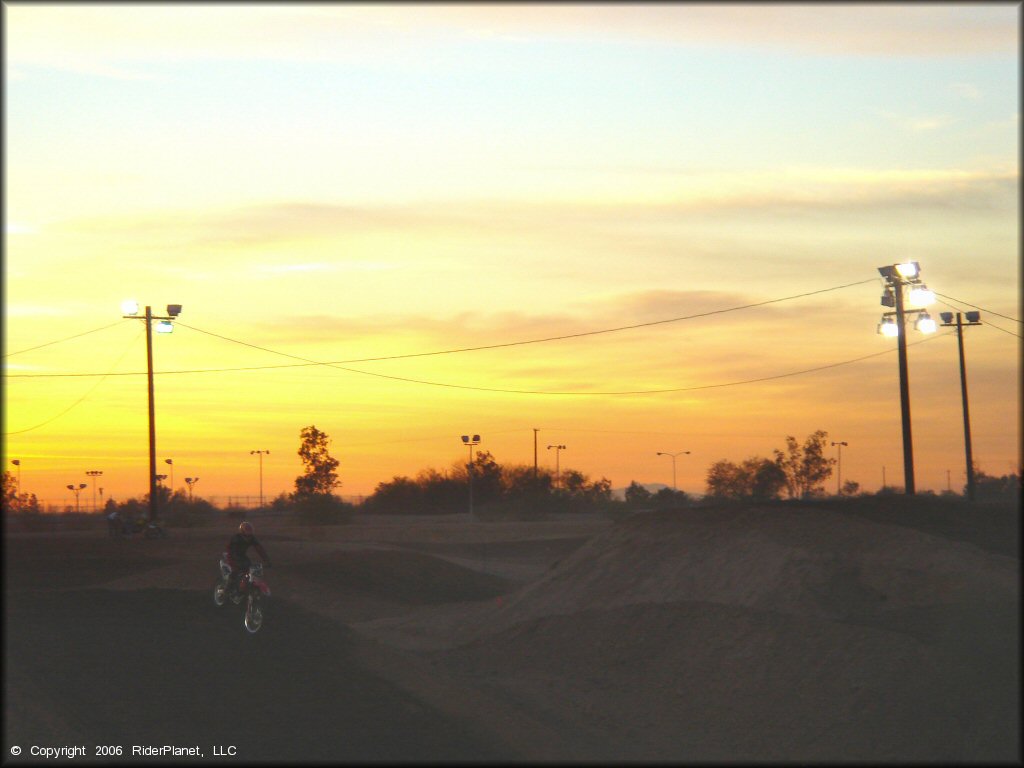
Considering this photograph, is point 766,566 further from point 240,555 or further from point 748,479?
point 748,479

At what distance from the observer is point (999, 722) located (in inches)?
489

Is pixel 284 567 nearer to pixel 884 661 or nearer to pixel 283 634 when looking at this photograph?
pixel 283 634

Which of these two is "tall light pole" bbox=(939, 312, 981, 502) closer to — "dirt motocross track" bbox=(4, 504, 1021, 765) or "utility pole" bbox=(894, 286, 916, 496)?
"utility pole" bbox=(894, 286, 916, 496)

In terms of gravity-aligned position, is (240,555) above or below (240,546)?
below

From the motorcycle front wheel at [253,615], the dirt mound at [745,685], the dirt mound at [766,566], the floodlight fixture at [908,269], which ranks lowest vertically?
the dirt mound at [745,685]

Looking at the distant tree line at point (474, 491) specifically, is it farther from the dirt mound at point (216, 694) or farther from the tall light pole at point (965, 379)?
the dirt mound at point (216, 694)

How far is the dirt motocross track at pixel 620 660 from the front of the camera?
1609 cm

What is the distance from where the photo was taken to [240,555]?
84.8ft

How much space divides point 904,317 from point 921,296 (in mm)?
A: 1462

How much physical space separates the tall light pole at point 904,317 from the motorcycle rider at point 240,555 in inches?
889

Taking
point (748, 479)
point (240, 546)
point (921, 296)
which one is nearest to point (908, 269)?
point (921, 296)

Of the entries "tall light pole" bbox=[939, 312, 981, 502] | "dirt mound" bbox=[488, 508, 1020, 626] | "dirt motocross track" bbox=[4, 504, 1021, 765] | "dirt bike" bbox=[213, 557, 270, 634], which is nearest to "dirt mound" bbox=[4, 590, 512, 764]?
"dirt motocross track" bbox=[4, 504, 1021, 765]

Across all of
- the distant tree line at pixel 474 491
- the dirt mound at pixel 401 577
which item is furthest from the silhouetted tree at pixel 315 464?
the dirt mound at pixel 401 577

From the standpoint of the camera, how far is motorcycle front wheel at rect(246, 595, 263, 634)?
2439 centimetres
